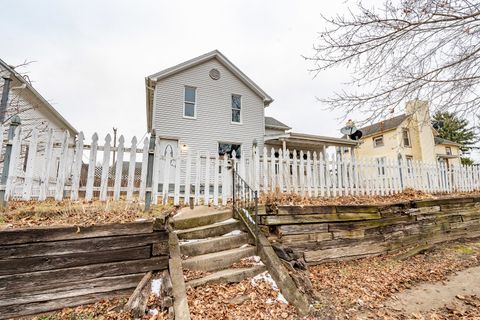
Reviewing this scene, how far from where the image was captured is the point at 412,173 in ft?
24.7

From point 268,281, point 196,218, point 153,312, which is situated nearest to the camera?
point 153,312

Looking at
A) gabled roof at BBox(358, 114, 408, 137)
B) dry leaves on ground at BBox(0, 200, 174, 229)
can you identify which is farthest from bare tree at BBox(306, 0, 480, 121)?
dry leaves on ground at BBox(0, 200, 174, 229)

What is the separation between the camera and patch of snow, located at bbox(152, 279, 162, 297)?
2715 mm

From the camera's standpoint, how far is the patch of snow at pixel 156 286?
2.72m

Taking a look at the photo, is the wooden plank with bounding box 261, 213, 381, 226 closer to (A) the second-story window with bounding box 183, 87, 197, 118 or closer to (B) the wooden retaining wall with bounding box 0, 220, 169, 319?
(B) the wooden retaining wall with bounding box 0, 220, 169, 319

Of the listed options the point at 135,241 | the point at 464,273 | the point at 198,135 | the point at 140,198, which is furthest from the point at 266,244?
the point at 198,135

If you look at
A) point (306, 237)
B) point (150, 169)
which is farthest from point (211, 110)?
point (306, 237)

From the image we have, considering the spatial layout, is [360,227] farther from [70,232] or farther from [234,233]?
[70,232]

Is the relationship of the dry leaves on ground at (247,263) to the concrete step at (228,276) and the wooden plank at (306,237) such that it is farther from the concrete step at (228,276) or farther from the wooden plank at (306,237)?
the wooden plank at (306,237)

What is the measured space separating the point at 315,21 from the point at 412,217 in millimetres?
5086

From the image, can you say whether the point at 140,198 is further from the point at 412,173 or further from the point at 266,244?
the point at 412,173

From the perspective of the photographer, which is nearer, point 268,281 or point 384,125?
point 268,281

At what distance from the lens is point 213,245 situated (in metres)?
3.56

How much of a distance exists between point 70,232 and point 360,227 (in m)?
5.10
